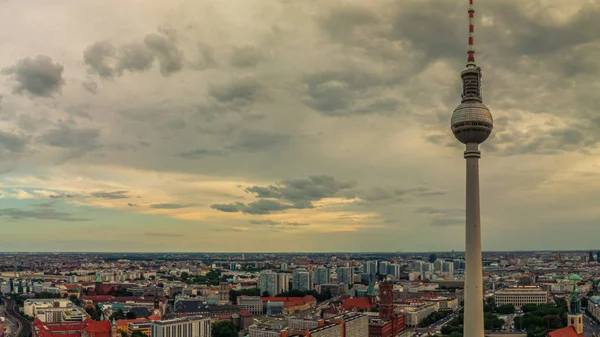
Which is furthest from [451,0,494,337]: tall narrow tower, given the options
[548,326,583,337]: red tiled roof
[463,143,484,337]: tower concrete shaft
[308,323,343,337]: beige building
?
[308,323,343,337]: beige building

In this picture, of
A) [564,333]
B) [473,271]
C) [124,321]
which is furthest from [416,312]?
[473,271]

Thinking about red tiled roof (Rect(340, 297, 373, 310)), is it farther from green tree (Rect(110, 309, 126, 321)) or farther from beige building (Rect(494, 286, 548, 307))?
green tree (Rect(110, 309, 126, 321))

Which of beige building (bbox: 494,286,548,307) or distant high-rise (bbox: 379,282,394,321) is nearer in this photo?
distant high-rise (bbox: 379,282,394,321)

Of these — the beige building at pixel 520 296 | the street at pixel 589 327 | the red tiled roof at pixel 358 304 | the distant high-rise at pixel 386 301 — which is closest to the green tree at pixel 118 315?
the red tiled roof at pixel 358 304

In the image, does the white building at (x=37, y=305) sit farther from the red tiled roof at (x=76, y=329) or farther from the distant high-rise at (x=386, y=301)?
the distant high-rise at (x=386, y=301)

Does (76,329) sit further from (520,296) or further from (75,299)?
(520,296)

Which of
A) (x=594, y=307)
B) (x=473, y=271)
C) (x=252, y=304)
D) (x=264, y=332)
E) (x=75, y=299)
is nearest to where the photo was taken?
(x=473, y=271)

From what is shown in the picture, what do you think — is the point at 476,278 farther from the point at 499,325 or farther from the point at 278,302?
the point at 278,302
